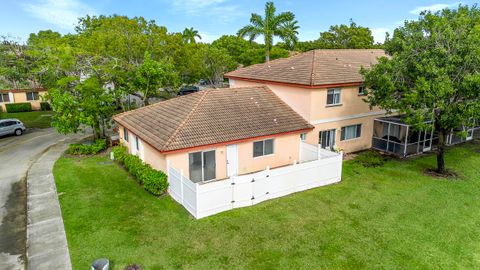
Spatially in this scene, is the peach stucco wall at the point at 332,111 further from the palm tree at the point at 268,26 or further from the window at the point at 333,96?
the palm tree at the point at 268,26

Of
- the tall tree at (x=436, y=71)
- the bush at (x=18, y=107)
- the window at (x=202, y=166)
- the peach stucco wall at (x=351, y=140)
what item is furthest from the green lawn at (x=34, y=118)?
the tall tree at (x=436, y=71)

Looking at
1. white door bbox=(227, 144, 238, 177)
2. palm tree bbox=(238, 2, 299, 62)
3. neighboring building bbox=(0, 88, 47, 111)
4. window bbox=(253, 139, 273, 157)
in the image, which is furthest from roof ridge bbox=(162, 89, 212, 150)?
neighboring building bbox=(0, 88, 47, 111)

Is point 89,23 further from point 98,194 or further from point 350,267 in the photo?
point 350,267

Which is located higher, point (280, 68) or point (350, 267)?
point (280, 68)

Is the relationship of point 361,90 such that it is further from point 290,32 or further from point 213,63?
point 290,32

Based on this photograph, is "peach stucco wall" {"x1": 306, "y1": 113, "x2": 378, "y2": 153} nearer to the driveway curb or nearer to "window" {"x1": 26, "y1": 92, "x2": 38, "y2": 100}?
the driveway curb

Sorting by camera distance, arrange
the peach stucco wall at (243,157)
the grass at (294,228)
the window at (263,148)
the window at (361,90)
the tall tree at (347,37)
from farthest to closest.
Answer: the tall tree at (347,37)
the window at (361,90)
the window at (263,148)
the peach stucco wall at (243,157)
the grass at (294,228)

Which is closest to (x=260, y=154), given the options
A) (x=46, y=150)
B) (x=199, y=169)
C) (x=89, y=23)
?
(x=199, y=169)

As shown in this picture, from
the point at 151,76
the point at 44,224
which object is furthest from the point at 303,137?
the point at 44,224
